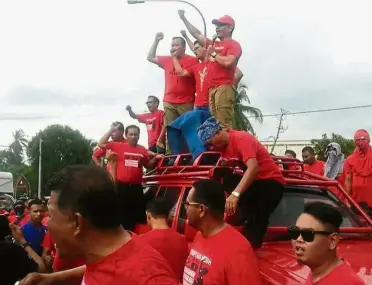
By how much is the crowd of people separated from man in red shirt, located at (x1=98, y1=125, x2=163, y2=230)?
0.01 m

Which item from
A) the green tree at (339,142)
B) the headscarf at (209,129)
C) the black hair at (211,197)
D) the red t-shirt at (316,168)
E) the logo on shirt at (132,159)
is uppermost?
the headscarf at (209,129)

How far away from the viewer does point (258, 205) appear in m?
5.25

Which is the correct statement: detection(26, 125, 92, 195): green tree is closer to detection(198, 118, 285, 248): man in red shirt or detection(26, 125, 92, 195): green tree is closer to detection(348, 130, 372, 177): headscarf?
detection(348, 130, 372, 177): headscarf

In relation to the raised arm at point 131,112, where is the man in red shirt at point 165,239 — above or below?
below

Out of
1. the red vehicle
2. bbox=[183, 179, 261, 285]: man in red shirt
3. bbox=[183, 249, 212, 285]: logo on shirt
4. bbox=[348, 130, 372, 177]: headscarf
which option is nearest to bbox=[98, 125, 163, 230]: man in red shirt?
the red vehicle

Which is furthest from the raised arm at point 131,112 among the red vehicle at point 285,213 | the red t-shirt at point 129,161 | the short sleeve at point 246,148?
the short sleeve at point 246,148

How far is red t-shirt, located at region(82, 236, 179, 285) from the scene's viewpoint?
2.06 metres

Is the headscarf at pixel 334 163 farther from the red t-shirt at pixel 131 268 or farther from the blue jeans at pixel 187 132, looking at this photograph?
the red t-shirt at pixel 131 268

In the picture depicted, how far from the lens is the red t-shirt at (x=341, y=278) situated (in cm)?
302

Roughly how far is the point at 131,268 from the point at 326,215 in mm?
1552

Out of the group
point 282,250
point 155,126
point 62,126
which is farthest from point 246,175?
point 62,126

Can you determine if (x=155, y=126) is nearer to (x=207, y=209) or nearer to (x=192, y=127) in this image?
(x=192, y=127)

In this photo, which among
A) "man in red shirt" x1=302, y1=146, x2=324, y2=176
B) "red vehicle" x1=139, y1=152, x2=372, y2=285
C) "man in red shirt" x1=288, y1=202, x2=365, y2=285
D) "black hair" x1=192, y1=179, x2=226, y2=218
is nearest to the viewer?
"man in red shirt" x1=288, y1=202, x2=365, y2=285

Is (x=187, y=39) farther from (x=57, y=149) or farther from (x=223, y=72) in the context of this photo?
(x=57, y=149)
